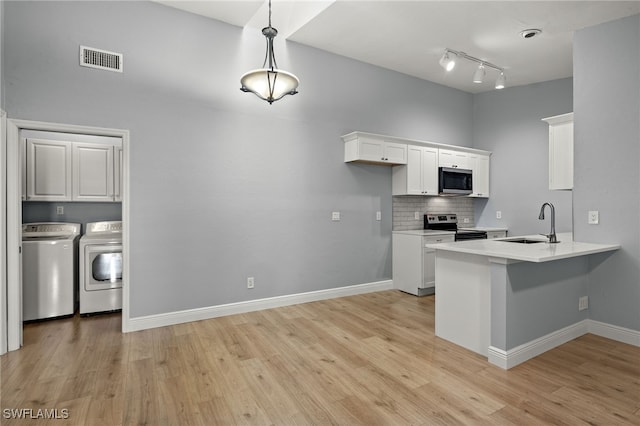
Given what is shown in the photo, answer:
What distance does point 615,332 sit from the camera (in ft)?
10.6

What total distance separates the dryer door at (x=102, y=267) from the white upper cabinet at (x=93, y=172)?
78cm

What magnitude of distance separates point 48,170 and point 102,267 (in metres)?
1.36

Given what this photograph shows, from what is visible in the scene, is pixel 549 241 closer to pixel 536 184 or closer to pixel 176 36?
pixel 536 184

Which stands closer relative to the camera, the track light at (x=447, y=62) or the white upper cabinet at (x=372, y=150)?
the track light at (x=447, y=62)

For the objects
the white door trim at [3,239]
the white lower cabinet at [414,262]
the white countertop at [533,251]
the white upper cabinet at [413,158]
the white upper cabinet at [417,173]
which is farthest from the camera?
the white upper cabinet at [417,173]

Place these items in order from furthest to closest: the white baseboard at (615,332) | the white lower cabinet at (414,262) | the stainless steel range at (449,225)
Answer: the stainless steel range at (449,225), the white lower cabinet at (414,262), the white baseboard at (615,332)

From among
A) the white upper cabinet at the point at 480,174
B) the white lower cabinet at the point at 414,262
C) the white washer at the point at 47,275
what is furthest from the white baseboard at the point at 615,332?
the white washer at the point at 47,275

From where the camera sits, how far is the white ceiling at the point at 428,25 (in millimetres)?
3441

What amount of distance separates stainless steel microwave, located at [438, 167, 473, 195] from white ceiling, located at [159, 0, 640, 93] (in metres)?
1.55

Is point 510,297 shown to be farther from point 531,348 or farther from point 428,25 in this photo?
point 428,25

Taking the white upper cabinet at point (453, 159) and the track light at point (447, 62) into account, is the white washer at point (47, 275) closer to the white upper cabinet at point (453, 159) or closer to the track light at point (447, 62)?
the track light at point (447, 62)

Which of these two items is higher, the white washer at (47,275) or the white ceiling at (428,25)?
the white ceiling at (428,25)

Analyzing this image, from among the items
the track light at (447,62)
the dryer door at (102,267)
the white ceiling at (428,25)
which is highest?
the white ceiling at (428,25)

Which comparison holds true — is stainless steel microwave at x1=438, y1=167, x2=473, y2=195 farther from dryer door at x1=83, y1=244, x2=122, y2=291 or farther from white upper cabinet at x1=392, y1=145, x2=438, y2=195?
dryer door at x1=83, y1=244, x2=122, y2=291
